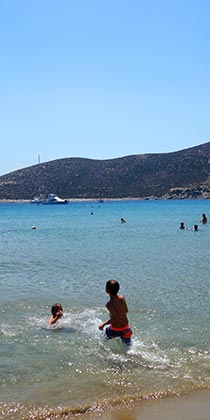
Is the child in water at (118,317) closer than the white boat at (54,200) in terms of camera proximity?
Yes

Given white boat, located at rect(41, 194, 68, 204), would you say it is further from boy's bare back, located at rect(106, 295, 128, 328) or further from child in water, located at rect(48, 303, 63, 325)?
boy's bare back, located at rect(106, 295, 128, 328)

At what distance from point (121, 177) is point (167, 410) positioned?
522 feet

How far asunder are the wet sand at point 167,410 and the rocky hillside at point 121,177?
14226cm

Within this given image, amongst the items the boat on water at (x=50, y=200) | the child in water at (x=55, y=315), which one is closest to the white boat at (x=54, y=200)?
the boat on water at (x=50, y=200)

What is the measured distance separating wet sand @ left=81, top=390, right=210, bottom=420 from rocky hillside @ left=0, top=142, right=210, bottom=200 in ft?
467

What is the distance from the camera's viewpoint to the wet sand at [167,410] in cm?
603

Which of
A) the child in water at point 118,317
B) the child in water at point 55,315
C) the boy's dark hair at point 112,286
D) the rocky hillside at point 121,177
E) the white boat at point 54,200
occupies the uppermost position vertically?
the rocky hillside at point 121,177

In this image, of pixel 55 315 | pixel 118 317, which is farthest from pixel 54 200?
pixel 118 317

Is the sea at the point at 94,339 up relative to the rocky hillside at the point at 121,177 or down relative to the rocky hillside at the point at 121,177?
down

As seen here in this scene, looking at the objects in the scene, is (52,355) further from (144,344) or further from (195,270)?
(195,270)

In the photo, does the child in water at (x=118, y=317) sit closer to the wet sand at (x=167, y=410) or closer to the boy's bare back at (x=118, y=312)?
the boy's bare back at (x=118, y=312)

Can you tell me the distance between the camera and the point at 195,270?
18203 mm

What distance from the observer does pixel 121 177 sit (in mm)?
164875

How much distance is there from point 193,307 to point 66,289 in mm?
4536
